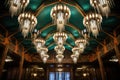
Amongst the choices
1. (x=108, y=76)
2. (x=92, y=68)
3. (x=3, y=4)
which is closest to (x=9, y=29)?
(x=3, y=4)

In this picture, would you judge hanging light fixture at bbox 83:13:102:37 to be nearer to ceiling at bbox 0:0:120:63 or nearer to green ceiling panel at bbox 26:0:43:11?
ceiling at bbox 0:0:120:63

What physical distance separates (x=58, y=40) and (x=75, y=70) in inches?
292

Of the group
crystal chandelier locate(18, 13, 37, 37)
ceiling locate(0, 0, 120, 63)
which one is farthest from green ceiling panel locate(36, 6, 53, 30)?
crystal chandelier locate(18, 13, 37, 37)

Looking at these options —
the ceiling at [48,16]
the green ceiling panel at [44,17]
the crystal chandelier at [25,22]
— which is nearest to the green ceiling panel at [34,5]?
the ceiling at [48,16]

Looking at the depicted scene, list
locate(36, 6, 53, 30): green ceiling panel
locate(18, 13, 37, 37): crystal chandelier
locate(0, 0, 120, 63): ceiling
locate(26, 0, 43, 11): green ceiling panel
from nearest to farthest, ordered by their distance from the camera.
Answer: locate(18, 13, 37, 37): crystal chandelier
locate(0, 0, 120, 63): ceiling
locate(26, 0, 43, 11): green ceiling panel
locate(36, 6, 53, 30): green ceiling panel

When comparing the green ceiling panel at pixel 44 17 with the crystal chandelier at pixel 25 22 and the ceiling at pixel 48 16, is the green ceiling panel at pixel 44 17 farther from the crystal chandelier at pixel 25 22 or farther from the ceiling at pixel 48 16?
the crystal chandelier at pixel 25 22

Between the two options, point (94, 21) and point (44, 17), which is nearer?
point (94, 21)

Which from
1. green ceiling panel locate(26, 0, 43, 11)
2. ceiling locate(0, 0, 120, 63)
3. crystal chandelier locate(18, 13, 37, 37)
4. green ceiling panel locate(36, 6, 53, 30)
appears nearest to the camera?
crystal chandelier locate(18, 13, 37, 37)

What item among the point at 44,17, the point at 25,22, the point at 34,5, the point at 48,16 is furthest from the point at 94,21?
the point at 44,17

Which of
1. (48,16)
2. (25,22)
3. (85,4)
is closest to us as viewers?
(25,22)

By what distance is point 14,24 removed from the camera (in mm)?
10367

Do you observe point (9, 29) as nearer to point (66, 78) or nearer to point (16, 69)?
point (16, 69)

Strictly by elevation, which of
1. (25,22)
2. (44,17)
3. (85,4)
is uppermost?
(85,4)

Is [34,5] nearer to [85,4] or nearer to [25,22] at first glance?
[25,22]
